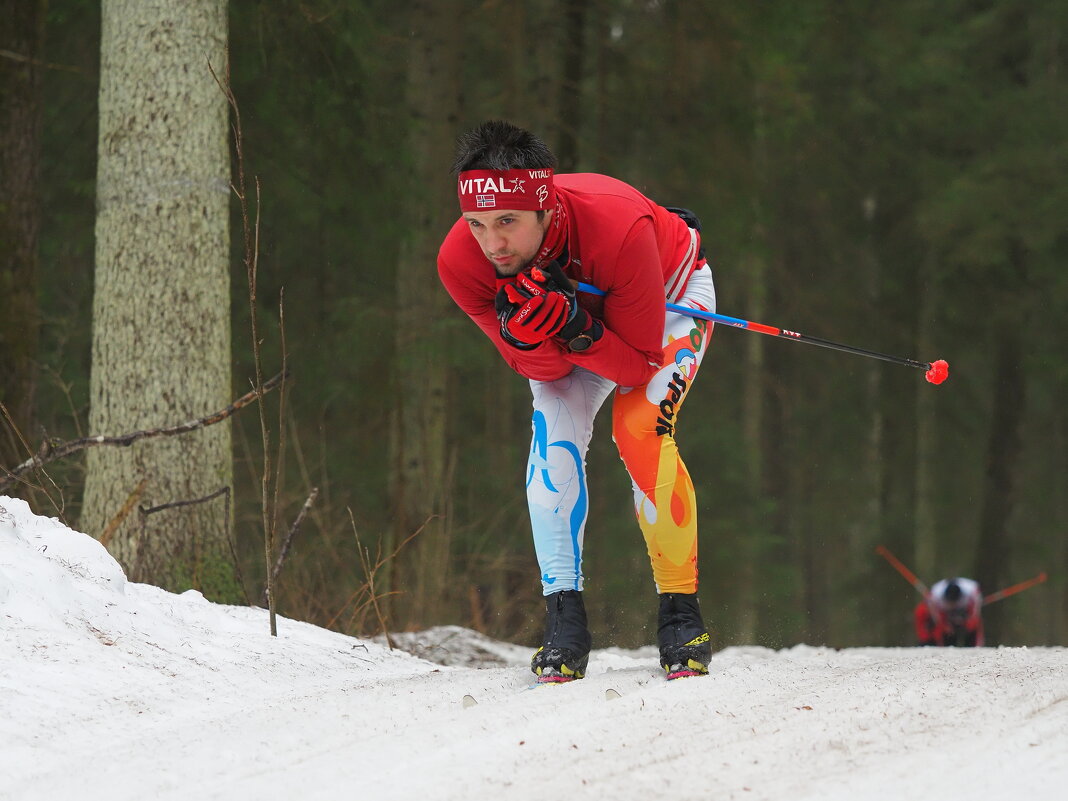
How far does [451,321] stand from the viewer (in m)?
11.0

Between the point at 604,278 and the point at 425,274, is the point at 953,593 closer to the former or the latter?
the point at 425,274

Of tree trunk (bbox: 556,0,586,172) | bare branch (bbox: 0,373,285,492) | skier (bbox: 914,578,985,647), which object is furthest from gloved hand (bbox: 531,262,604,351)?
skier (bbox: 914,578,985,647)

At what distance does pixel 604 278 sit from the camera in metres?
3.68

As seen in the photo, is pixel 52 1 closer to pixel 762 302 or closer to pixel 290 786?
pixel 290 786

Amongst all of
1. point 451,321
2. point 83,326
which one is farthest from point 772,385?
point 83,326

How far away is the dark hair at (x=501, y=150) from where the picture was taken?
3.52 metres

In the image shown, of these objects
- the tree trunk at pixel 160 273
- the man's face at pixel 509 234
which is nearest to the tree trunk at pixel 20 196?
the tree trunk at pixel 160 273

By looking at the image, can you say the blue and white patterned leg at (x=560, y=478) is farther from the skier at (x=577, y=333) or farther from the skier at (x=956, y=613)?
the skier at (x=956, y=613)

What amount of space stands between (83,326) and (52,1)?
3.64 m

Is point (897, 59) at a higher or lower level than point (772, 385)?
higher

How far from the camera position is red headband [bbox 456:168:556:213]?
350 centimetres

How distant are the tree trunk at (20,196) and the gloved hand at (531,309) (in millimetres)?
5685

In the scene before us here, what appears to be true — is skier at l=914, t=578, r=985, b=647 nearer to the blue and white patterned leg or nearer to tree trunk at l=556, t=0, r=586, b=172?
tree trunk at l=556, t=0, r=586, b=172

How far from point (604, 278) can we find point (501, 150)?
19.6 inches
